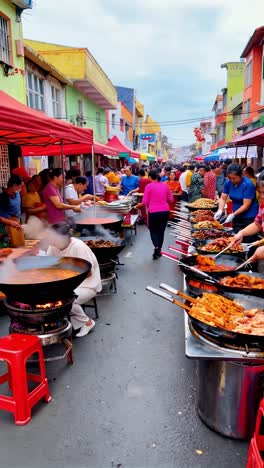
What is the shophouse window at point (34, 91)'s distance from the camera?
1171 centimetres

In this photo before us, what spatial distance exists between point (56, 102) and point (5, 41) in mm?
5723

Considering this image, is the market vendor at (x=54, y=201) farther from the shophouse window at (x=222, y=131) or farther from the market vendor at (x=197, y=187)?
the shophouse window at (x=222, y=131)

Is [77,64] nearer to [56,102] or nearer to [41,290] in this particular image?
[56,102]

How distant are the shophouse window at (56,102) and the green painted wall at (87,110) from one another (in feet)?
2.66

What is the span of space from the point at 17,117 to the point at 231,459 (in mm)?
4052

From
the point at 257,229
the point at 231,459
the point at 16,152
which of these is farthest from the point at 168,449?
the point at 16,152

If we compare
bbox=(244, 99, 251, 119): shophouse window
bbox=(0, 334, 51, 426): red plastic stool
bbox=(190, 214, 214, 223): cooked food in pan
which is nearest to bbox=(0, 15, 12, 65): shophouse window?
bbox=(190, 214, 214, 223): cooked food in pan

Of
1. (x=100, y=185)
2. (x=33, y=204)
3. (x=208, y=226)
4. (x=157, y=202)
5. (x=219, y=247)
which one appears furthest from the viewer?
(x=100, y=185)

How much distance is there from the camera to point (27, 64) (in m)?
11.2

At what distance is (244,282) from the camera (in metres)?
3.44

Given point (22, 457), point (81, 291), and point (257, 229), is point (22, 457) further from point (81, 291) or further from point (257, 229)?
point (257, 229)

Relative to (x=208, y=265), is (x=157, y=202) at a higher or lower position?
higher

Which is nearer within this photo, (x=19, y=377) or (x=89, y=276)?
(x=19, y=377)

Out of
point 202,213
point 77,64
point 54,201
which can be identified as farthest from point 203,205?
point 77,64
